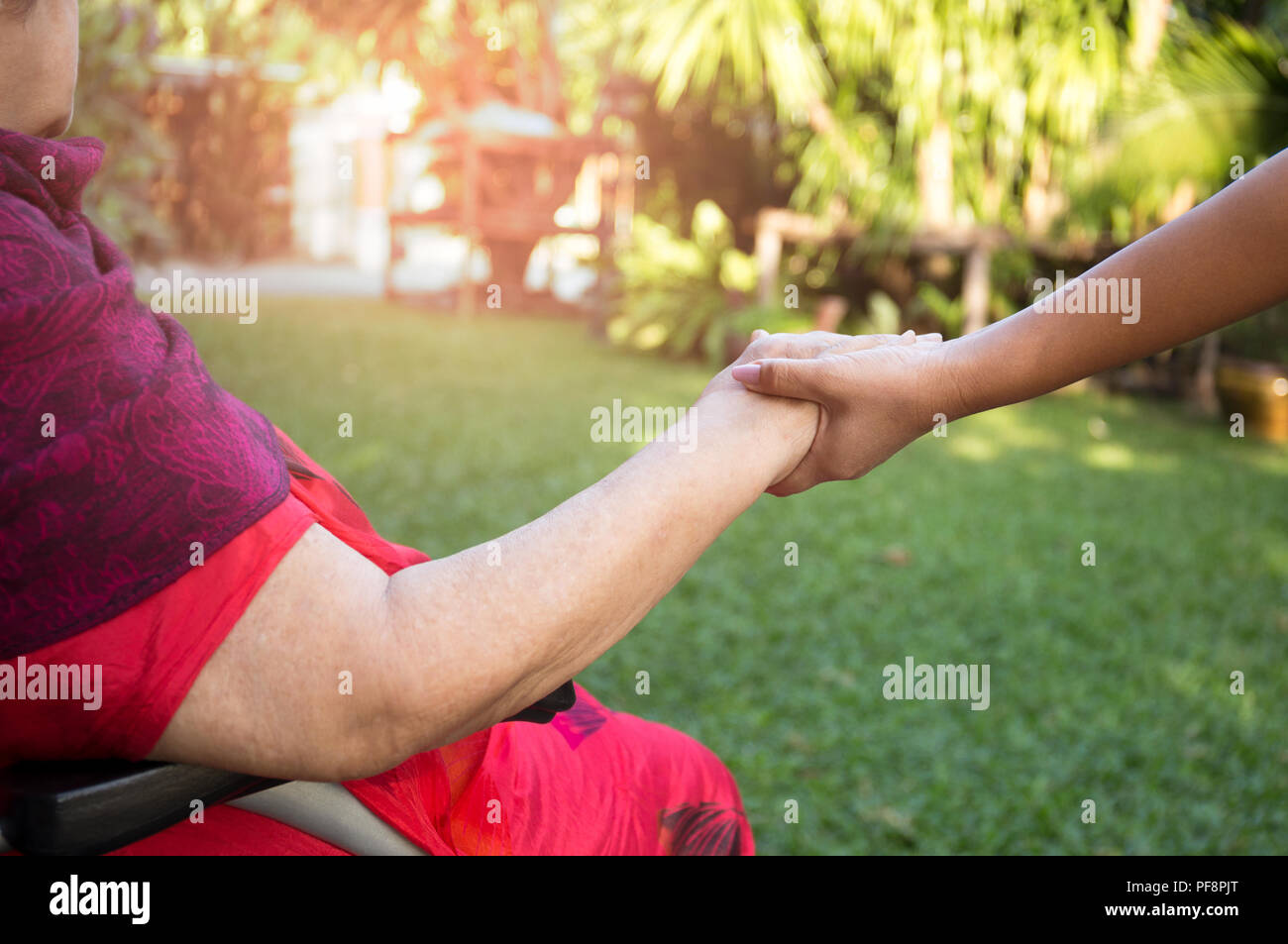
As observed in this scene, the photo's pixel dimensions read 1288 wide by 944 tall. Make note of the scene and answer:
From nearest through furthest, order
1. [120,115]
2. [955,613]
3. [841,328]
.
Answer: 1. [955,613]
2. [120,115]
3. [841,328]

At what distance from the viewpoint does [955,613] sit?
12.4 ft

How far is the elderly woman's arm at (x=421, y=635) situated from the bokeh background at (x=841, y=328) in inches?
69.9

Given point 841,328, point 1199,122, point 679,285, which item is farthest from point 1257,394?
point 679,285

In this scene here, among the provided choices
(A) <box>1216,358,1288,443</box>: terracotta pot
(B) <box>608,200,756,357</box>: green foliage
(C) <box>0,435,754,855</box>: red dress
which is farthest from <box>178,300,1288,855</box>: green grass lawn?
(B) <box>608,200,756,357</box>: green foliage

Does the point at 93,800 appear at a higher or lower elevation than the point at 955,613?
higher

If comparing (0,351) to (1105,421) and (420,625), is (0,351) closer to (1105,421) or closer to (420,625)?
(420,625)

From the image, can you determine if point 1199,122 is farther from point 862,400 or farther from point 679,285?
point 862,400

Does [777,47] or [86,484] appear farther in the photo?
[777,47]

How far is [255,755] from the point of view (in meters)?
0.80

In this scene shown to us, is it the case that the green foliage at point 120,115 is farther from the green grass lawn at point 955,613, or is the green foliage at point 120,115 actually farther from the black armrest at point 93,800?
the black armrest at point 93,800

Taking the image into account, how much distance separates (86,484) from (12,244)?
0.19 m

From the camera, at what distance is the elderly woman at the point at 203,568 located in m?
0.74

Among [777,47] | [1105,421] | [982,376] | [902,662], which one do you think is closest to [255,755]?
[982,376]

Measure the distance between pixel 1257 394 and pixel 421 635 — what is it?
7.61 metres
